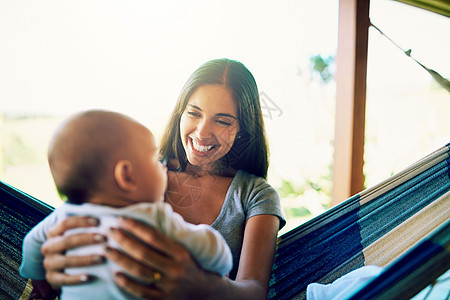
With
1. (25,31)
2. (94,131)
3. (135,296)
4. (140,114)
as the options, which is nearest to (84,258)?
(135,296)

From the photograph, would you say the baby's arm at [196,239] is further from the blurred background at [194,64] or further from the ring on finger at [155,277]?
the blurred background at [194,64]

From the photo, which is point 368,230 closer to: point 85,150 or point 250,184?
point 250,184

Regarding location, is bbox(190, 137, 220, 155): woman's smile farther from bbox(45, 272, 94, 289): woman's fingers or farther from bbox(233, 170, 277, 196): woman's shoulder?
bbox(45, 272, 94, 289): woman's fingers

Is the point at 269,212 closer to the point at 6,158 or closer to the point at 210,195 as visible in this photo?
the point at 210,195

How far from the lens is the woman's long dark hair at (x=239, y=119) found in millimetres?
1144

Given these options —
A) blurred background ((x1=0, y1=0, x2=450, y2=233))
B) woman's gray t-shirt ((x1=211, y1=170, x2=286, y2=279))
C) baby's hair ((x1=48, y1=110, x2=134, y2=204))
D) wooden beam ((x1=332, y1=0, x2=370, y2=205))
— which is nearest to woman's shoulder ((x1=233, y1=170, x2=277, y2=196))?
woman's gray t-shirt ((x1=211, y1=170, x2=286, y2=279))

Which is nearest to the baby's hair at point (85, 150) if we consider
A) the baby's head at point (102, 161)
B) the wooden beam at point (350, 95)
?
the baby's head at point (102, 161)

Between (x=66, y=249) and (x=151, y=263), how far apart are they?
17 cm

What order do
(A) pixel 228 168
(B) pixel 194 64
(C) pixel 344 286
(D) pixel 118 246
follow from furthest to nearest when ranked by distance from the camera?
(B) pixel 194 64 → (A) pixel 228 168 → (C) pixel 344 286 → (D) pixel 118 246

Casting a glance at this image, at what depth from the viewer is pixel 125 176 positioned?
0.66 metres

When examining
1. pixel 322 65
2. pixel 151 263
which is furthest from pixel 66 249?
pixel 322 65

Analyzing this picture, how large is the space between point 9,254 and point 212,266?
0.80m

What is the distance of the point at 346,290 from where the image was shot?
3.07 ft

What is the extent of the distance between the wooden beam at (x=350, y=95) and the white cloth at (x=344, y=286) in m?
1.10
